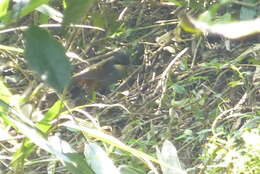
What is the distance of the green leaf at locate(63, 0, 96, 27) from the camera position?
0.31m

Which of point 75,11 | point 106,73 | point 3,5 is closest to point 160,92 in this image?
point 106,73

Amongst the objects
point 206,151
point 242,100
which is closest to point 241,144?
point 206,151

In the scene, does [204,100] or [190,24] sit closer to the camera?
[190,24]

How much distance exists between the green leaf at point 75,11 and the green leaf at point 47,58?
0.02 m

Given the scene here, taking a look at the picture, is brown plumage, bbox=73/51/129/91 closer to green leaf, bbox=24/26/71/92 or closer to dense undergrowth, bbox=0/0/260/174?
dense undergrowth, bbox=0/0/260/174

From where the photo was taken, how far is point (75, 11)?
333mm

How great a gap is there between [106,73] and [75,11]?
1320 millimetres

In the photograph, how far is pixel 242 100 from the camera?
5.01 feet

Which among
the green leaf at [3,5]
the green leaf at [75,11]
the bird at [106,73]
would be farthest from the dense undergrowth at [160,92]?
the green leaf at [75,11]

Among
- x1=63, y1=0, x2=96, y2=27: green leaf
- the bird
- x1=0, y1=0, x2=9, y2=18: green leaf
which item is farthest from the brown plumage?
x1=63, y1=0, x2=96, y2=27: green leaf

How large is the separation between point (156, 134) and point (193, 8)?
0.37 metres

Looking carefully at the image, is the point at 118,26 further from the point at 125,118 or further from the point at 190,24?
the point at 190,24

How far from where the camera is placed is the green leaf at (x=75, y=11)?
1.03ft

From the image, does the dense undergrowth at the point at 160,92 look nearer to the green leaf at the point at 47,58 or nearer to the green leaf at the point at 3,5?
the green leaf at the point at 3,5
